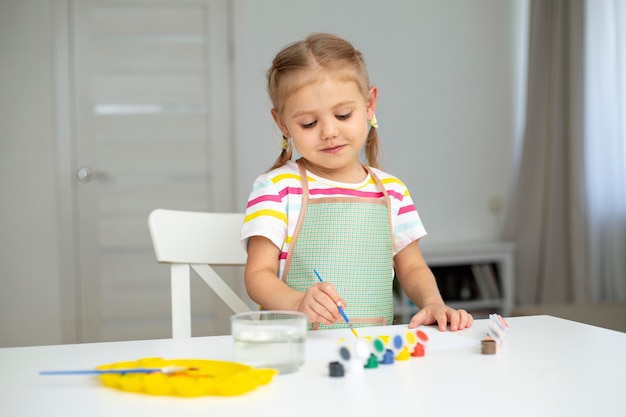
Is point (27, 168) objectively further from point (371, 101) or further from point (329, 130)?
point (329, 130)

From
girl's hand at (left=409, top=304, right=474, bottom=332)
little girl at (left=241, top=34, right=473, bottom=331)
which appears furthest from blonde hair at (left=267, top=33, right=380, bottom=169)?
girl's hand at (left=409, top=304, right=474, bottom=332)

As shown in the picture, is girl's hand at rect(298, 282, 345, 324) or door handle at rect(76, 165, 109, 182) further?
door handle at rect(76, 165, 109, 182)

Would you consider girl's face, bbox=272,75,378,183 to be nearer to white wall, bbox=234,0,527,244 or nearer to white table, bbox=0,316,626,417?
white table, bbox=0,316,626,417

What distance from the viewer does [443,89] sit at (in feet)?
15.1

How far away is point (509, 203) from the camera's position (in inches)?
184

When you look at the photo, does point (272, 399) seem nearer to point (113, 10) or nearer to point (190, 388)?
point (190, 388)

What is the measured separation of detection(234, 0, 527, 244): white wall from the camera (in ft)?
14.7

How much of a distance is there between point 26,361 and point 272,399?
0.38m

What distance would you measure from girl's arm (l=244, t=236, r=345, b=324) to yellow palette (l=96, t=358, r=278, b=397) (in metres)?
0.23

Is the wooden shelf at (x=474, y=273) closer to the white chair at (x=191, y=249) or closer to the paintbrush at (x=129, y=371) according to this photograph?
the white chair at (x=191, y=249)

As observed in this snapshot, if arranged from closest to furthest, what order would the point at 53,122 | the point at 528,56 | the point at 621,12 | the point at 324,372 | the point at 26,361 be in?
the point at 324,372
the point at 26,361
the point at 621,12
the point at 53,122
the point at 528,56

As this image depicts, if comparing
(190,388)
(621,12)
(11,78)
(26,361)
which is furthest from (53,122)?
(190,388)

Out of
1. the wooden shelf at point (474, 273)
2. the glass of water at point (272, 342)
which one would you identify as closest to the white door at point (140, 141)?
the wooden shelf at point (474, 273)

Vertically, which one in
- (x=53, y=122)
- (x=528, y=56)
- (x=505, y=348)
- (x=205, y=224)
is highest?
(x=528, y=56)
